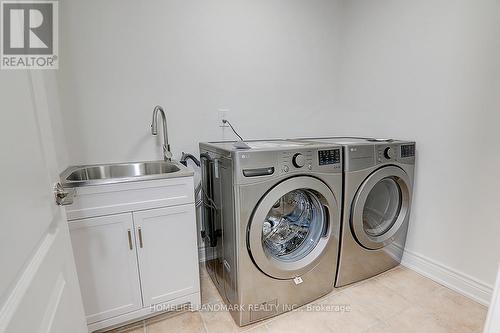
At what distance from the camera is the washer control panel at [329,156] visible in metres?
1.33

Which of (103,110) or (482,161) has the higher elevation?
(103,110)

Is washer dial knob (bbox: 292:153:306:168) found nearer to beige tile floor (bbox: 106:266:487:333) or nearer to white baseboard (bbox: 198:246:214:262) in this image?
beige tile floor (bbox: 106:266:487:333)

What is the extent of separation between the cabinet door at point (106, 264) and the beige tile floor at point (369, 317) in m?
0.22

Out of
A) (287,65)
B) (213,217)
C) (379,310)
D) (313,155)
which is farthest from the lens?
(287,65)

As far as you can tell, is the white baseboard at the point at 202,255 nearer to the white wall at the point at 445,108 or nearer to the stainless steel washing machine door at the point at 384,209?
the stainless steel washing machine door at the point at 384,209

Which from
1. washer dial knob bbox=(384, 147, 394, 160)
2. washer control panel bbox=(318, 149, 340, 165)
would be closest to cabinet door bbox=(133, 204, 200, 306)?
washer control panel bbox=(318, 149, 340, 165)

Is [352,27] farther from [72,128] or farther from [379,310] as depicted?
[72,128]

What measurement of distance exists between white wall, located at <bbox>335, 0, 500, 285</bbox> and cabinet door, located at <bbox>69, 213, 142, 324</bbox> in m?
1.95

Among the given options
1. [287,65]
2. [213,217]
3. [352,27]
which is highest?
[352,27]

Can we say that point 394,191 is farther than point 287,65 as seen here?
No

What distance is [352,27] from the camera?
83.0 inches

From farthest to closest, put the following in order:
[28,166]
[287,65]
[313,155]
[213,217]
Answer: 1. [287,65]
2. [213,217]
3. [313,155]
4. [28,166]

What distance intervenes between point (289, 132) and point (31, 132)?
1.83m

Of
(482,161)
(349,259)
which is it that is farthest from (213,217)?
(482,161)
